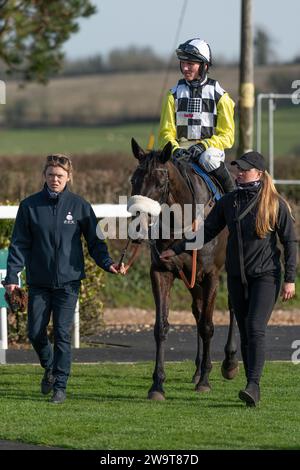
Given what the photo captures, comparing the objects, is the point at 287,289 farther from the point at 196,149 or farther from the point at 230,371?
the point at 196,149

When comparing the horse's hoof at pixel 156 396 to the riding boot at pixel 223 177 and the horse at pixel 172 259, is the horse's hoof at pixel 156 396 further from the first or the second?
the riding boot at pixel 223 177

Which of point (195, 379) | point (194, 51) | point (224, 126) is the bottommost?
point (195, 379)

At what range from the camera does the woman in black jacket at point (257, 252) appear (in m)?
9.54

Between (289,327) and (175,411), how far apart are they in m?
5.89

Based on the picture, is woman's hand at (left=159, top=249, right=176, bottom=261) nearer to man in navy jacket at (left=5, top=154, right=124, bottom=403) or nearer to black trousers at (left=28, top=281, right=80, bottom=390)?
man in navy jacket at (left=5, top=154, right=124, bottom=403)

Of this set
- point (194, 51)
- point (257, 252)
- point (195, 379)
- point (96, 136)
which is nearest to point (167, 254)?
point (257, 252)

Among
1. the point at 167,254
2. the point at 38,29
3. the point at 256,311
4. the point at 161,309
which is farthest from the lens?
the point at 38,29

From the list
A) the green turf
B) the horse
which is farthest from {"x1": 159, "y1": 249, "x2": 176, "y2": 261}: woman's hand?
the green turf

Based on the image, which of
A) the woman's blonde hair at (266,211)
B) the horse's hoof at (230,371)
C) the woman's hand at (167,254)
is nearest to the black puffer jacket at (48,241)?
the woman's hand at (167,254)

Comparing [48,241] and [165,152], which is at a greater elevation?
[165,152]

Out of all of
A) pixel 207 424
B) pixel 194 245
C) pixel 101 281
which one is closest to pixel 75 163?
pixel 101 281

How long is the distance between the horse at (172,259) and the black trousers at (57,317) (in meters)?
0.75

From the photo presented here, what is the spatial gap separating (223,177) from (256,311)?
80.6 inches

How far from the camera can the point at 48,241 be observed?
988 cm
